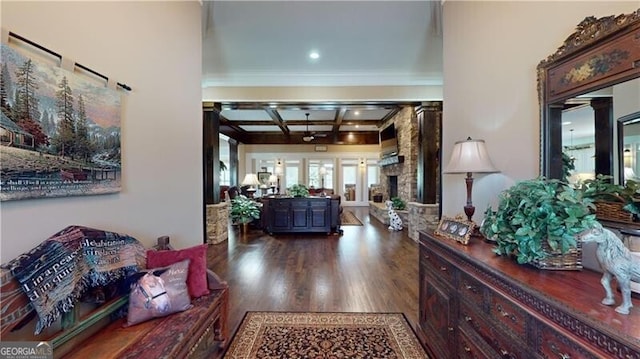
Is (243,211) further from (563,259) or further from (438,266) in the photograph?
(563,259)

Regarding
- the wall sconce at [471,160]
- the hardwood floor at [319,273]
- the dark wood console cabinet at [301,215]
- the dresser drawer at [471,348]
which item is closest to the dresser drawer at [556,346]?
the dresser drawer at [471,348]

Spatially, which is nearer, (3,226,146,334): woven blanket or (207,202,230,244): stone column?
(3,226,146,334): woven blanket

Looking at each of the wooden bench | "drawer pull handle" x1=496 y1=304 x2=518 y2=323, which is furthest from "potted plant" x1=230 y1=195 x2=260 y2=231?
"drawer pull handle" x1=496 y1=304 x2=518 y2=323

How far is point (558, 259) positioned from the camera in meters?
1.37

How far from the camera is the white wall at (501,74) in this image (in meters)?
1.72

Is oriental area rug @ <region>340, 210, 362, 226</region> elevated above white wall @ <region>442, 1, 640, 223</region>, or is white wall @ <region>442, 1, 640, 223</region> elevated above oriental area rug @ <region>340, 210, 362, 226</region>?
white wall @ <region>442, 1, 640, 223</region>

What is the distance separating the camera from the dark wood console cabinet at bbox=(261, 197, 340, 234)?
21.8 feet

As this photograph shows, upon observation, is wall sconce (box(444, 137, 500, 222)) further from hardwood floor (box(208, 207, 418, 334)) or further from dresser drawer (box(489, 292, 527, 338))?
hardwood floor (box(208, 207, 418, 334))

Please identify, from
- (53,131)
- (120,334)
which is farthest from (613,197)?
(53,131)

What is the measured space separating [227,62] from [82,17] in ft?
10.6

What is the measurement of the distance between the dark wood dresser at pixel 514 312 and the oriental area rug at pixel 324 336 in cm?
33

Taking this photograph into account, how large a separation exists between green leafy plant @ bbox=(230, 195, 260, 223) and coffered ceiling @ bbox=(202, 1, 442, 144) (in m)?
2.36

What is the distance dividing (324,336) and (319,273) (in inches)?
60.0

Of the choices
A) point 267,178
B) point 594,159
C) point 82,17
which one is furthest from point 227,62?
point 267,178
